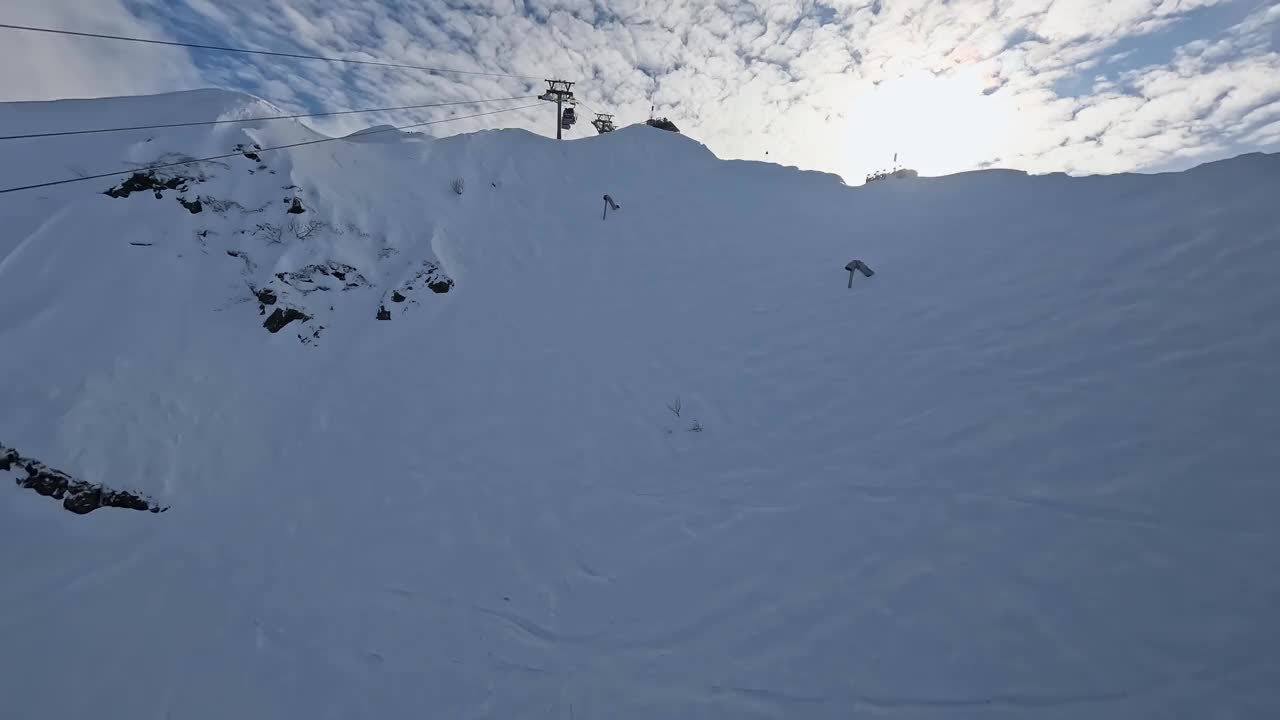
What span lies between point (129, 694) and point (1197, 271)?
14.4 metres

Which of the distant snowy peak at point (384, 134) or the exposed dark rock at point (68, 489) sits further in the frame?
the distant snowy peak at point (384, 134)

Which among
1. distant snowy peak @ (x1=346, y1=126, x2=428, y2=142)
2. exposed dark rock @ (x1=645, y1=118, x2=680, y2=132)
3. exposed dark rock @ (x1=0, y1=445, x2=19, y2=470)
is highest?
exposed dark rock @ (x1=645, y1=118, x2=680, y2=132)

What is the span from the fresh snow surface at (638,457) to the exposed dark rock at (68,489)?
16 centimetres

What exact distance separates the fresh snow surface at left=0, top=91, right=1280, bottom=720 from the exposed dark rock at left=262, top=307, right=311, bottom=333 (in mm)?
222

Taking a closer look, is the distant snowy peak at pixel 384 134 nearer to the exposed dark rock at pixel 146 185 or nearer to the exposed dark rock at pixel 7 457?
the exposed dark rock at pixel 146 185

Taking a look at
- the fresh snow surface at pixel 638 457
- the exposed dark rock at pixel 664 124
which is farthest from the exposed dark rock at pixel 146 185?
the exposed dark rock at pixel 664 124

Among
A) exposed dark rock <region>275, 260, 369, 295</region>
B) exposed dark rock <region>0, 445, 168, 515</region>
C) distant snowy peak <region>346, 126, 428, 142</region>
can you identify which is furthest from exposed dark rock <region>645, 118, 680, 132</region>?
exposed dark rock <region>0, 445, 168, 515</region>

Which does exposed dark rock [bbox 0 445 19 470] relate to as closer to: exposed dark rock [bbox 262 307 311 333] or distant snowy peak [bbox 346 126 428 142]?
exposed dark rock [bbox 262 307 311 333]

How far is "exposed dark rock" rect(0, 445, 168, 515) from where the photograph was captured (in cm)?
679

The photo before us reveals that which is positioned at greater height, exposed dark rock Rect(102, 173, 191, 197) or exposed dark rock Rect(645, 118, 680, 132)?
exposed dark rock Rect(645, 118, 680, 132)

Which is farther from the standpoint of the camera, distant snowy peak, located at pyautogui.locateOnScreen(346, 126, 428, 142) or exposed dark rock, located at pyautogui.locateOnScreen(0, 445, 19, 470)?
distant snowy peak, located at pyautogui.locateOnScreen(346, 126, 428, 142)

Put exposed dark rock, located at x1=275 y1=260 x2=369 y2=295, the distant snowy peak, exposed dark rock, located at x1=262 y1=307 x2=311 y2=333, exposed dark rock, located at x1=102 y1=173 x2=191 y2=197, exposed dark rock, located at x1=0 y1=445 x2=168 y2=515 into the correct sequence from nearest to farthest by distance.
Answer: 1. exposed dark rock, located at x1=0 y1=445 x2=168 y2=515
2. exposed dark rock, located at x1=262 y1=307 x2=311 y2=333
3. exposed dark rock, located at x1=102 y1=173 x2=191 y2=197
4. exposed dark rock, located at x1=275 y1=260 x2=369 y2=295
5. the distant snowy peak

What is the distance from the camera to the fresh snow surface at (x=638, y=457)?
4.39 m

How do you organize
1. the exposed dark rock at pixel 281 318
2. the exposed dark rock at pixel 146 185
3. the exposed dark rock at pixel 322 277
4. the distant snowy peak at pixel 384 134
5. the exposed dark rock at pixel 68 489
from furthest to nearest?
the distant snowy peak at pixel 384 134 < the exposed dark rock at pixel 322 277 < the exposed dark rock at pixel 146 185 < the exposed dark rock at pixel 281 318 < the exposed dark rock at pixel 68 489
